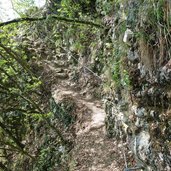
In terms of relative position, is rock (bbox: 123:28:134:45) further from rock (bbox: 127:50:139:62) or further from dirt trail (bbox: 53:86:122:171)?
dirt trail (bbox: 53:86:122:171)

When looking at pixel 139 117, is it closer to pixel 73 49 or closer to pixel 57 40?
pixel 73 49

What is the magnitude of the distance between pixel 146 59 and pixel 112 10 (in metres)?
3.17

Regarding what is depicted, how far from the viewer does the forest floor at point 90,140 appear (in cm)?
539

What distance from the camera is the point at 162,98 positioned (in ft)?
9.84

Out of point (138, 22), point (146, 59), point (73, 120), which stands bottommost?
point (73, 120)

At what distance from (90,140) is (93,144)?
6.7 inches

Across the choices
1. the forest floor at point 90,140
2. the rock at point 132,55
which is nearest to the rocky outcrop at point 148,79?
the rock at point 132,55

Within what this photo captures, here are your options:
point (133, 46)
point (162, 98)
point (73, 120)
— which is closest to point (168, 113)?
point (162, 98)

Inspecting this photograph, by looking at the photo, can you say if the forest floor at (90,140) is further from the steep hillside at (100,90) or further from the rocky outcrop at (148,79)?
the rocky outcrop at (148,79)

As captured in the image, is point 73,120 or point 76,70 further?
point 76,70

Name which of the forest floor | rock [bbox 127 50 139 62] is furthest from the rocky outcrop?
the forest floor

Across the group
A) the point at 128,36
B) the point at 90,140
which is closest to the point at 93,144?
the point at 90,140

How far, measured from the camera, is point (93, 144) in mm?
6027

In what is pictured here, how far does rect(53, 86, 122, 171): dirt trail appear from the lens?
541 cm
